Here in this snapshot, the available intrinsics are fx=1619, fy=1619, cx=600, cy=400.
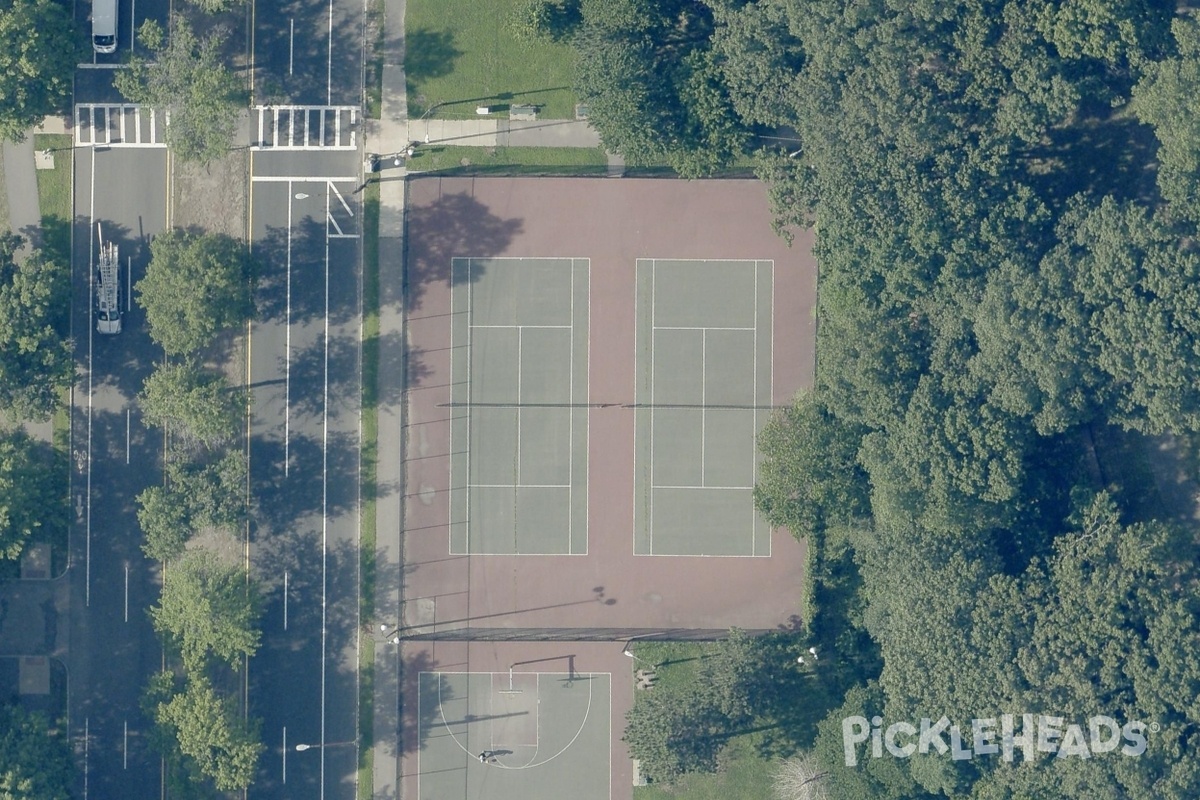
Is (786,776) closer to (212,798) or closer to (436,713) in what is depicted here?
(436,713)

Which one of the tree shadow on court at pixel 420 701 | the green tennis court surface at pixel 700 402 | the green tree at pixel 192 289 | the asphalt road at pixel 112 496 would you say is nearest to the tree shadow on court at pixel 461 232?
the green tennis court surface at pixel 700 402

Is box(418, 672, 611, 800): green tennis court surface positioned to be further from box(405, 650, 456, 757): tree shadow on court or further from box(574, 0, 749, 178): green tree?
box(574, 0, 749, 178): green tree

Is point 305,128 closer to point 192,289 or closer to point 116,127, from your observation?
point 116,127

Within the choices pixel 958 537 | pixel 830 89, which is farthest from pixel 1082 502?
pixel 830 89

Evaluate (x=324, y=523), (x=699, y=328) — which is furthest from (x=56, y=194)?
(x=699, y=328)

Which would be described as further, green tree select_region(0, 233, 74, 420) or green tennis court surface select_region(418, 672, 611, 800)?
green tennis court surface select_region(418, 672, 611, 800)

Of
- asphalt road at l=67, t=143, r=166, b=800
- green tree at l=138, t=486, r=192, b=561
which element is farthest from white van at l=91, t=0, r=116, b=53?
green tree at l=138, t=486, r=192, b=561
